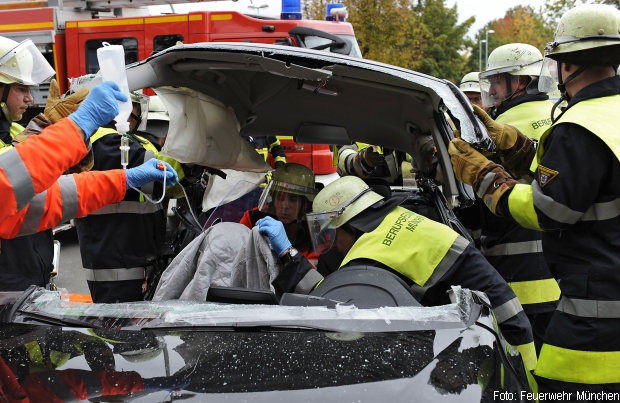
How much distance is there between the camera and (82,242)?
156 inches

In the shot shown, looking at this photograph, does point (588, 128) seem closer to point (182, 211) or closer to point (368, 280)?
point (368, 280)

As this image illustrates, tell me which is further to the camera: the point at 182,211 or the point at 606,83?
the point at 182,211

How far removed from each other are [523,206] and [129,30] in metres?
6.74

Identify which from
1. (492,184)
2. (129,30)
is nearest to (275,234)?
(492,184)

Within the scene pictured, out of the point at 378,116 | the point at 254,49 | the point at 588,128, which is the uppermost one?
the point at 254,49

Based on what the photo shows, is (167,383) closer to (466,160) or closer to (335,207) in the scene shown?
(335,207)

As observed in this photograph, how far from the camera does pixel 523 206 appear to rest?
2.57 metres

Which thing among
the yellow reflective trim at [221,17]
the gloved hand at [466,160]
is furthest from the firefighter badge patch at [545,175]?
the yellow reflective trim at [221,17]

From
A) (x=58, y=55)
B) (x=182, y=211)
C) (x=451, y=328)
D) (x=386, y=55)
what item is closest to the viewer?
(x=451, y=328)

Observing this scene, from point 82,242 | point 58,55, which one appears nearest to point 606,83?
point 82,242

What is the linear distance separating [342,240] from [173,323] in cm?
118

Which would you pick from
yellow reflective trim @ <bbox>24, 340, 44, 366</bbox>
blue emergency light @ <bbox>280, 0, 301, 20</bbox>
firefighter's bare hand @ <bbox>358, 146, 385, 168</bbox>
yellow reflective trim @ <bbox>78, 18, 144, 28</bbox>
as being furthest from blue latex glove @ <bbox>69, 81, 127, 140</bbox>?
yellow reflective trim @ <bbox>78, 18, 144, 28</bbox>

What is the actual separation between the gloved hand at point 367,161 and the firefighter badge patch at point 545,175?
2.60 meters

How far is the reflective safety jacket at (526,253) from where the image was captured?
12.8 feet
